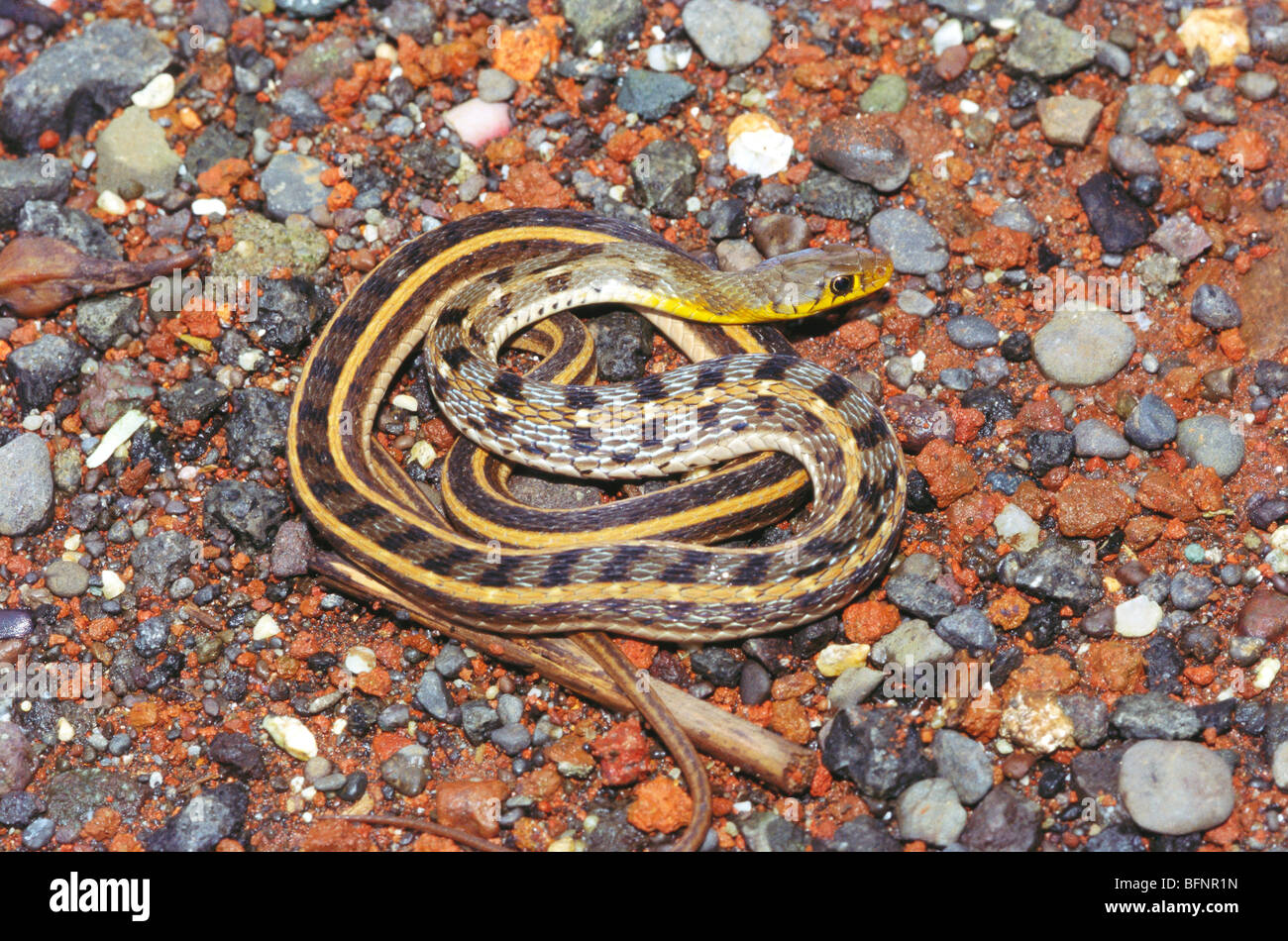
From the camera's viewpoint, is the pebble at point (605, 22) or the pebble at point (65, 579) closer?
the pebble at point (65, 579)

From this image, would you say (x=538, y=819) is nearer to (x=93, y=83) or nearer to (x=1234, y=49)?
(x=93, y=83)

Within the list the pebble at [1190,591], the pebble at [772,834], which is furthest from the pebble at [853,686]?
the pebble at [1190,591]

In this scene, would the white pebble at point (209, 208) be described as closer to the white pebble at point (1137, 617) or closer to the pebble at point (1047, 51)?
the pebble at point (1047, 51)

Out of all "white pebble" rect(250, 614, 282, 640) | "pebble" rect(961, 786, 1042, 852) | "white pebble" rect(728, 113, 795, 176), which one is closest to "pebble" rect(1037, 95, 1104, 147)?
"white pebble" rect(728, 113, 795, 176)

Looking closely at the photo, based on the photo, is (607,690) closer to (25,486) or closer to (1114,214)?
(25,486)

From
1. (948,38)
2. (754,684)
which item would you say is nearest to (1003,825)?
(754,684)
